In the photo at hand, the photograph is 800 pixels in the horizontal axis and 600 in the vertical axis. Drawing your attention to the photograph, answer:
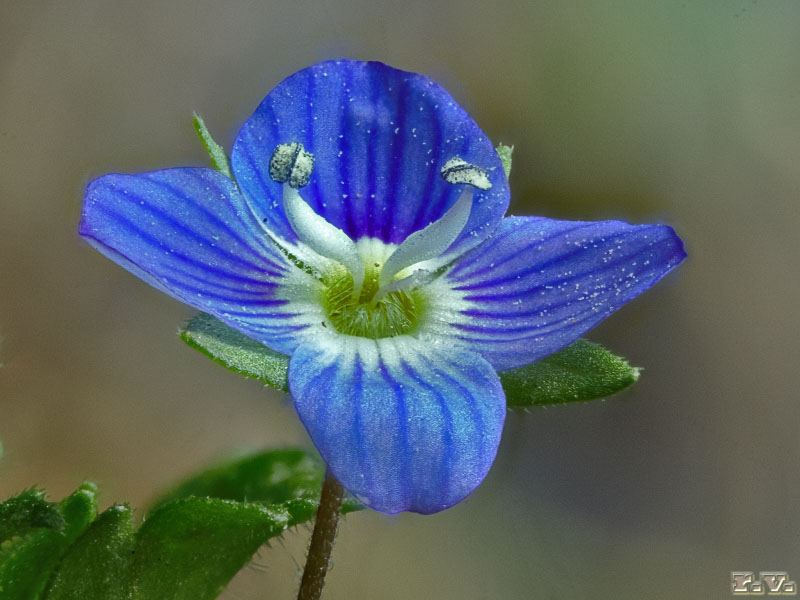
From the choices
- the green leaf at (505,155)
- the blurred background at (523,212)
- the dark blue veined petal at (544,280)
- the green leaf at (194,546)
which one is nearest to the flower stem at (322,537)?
the green leaf at (194,546)

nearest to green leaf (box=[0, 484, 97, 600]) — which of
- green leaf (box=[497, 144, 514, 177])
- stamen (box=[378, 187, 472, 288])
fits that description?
stamen (box=[378, 187, 472, 288])

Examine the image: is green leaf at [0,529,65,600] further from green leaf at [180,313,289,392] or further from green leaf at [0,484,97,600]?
green leaf at [180,313,289,392]

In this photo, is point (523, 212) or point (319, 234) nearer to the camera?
point (319, 234)

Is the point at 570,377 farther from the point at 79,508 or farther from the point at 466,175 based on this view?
the point at 79,508

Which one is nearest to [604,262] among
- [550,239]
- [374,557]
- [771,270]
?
[550,239]

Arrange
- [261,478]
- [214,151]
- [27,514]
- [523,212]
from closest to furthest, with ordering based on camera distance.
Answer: [27,514] → [214,151] → [261,478] → [523,212]

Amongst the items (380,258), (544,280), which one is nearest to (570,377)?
(544,280)

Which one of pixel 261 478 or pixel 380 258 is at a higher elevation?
pixel 380 258

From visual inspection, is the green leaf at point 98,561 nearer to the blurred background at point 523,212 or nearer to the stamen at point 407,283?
the stamen at point 407,283
